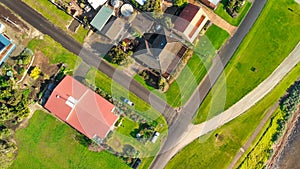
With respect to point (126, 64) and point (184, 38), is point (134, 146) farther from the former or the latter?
point (184, 38)

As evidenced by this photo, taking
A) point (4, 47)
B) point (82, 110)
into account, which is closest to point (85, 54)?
point (82, 110)

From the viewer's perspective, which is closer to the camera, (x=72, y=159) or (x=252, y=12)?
(x=72, y=159)

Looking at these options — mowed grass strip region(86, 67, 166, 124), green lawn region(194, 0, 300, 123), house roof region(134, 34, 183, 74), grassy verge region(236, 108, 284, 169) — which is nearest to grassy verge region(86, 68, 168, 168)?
mowed grass strip region(86, 67, 166, 124)

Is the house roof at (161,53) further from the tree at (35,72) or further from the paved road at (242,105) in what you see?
the tree at (35,72)

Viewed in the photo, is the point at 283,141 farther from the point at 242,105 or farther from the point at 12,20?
the point at 12,20

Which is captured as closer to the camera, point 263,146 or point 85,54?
point 263,146

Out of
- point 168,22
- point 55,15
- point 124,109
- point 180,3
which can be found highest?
point 180,3

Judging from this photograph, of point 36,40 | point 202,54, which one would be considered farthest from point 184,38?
point 36,40

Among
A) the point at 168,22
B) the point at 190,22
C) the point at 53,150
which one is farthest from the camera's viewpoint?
the point at 168,22
